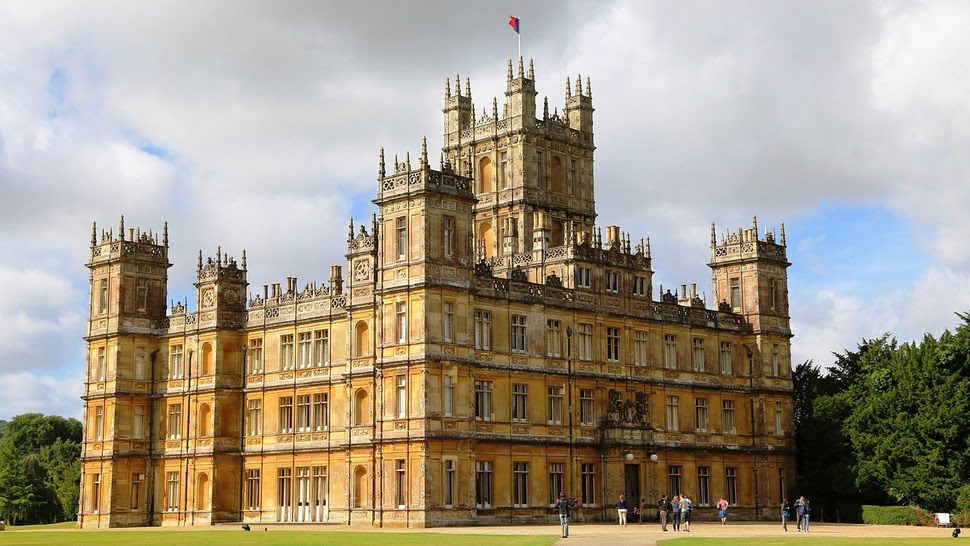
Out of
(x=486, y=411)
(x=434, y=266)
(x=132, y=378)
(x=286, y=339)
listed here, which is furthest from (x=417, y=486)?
(x=132, y=378)

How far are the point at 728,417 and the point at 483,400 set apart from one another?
19081 mm

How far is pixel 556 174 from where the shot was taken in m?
78.2

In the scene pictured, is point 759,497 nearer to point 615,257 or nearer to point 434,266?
point 615,257

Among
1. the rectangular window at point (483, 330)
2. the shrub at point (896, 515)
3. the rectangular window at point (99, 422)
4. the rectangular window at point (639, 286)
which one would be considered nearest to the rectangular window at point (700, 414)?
the rectangular window at point (639, 286)

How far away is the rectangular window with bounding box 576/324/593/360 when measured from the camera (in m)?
65.4

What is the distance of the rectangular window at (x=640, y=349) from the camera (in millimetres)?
68250

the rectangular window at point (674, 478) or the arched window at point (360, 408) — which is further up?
the arched window at point (360, 408)

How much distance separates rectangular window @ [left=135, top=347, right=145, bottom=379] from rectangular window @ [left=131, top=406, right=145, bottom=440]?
6.25ft

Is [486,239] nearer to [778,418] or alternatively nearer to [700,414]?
[700,414]

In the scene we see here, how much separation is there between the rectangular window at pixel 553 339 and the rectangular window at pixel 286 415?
47.4ft

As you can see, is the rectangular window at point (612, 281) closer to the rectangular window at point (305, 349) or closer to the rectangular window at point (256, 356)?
the rectangular window at point (305, 349)

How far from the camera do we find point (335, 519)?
63719mm

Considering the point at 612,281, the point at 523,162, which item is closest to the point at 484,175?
the point at 523,162

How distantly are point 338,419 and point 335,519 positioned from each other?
5.02 metres
